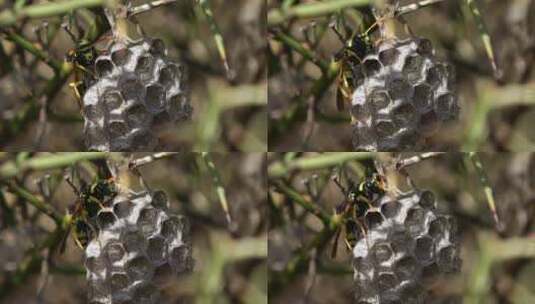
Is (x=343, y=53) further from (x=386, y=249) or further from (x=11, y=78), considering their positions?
(x=11, y=78)

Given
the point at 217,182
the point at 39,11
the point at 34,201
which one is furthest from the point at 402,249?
the point at 39,11

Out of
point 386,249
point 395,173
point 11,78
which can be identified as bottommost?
point 386,249

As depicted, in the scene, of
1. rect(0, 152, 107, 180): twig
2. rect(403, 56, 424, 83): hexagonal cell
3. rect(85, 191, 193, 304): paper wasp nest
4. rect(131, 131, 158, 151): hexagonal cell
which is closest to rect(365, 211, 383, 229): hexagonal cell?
rect(403, 56, 424, 83): hexagonal cell

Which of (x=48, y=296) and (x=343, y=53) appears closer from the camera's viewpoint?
(x=343, y=53)

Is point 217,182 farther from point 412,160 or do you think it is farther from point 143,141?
point 412,160

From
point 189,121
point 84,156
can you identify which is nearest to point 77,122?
point 84,156

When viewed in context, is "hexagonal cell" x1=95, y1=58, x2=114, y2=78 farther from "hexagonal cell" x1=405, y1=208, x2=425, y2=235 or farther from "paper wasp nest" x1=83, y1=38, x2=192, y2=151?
"hexagonal cell" x1=405, y1=208, x2=425, y2=235
